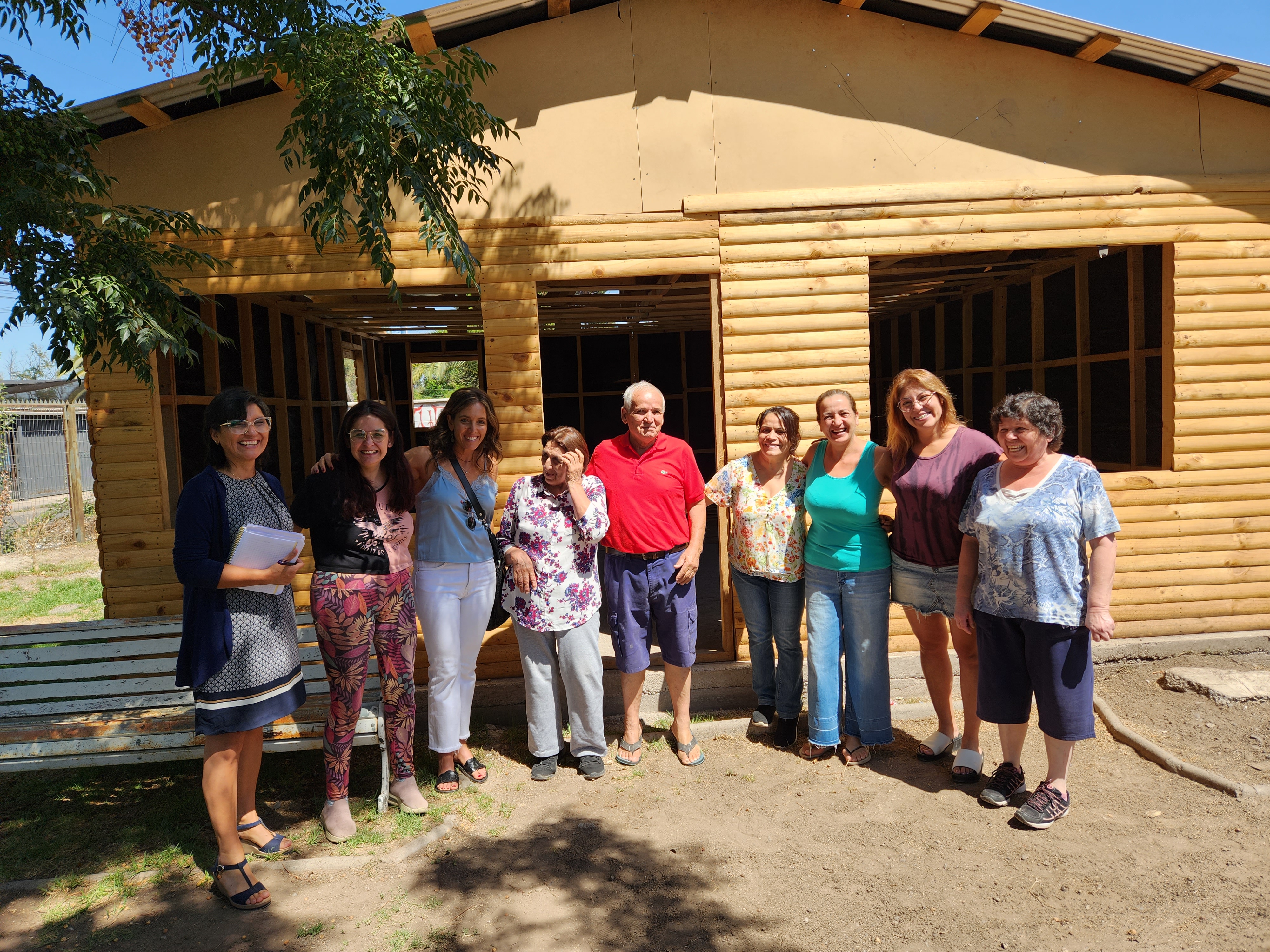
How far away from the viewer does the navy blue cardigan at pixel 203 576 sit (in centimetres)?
A: 301

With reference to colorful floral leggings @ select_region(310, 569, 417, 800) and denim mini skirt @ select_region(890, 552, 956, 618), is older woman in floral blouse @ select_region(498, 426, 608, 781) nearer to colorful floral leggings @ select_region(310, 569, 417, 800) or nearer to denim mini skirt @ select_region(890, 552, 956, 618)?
colorful floral leggings @ select_region(310, 569, 417, 800)

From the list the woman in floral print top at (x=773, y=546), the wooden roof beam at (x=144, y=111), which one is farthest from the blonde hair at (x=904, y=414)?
the wooden roof beam at (x=144, y=111)

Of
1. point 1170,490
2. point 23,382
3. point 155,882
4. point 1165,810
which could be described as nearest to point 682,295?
point 1170,490

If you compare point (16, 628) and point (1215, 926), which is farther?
point (16, 628)

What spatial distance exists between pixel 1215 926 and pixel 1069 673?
981 mm

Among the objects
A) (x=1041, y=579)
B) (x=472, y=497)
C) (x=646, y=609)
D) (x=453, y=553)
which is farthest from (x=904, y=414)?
(x=453, y=553)

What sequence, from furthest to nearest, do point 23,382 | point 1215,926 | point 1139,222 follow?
point 23,382
point 1139,222
point 1215,926

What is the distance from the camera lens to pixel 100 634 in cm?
448

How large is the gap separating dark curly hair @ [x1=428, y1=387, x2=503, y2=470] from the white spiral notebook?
0.92 m

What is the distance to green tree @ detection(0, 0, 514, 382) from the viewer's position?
3.35m

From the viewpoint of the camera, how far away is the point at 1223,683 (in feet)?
15.9

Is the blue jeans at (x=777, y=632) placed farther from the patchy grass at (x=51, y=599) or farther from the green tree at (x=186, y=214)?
the patchy grass at (x=51, y=599)

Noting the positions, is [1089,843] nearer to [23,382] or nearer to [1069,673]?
[1069,673]

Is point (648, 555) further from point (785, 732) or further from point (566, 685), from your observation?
point (785, 732)
